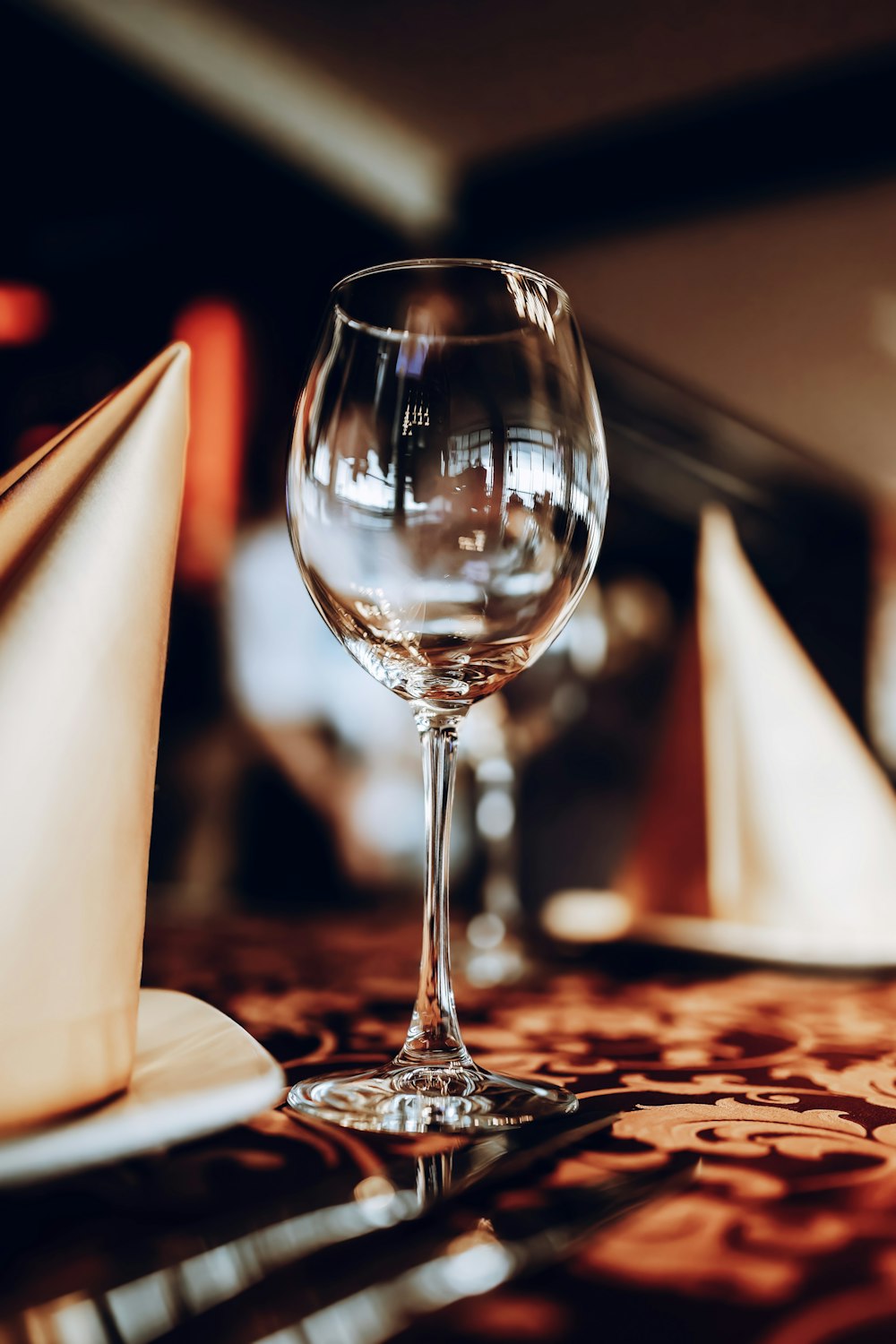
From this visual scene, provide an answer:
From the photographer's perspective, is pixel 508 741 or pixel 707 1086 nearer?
pixel 707 1086

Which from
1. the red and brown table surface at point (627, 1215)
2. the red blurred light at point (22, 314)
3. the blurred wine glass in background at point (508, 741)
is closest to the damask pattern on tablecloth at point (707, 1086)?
the red and brown table surface at point (627, 1215)

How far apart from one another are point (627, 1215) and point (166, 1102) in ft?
0.33

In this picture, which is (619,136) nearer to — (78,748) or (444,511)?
(444,511)

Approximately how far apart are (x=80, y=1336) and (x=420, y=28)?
10.4ft

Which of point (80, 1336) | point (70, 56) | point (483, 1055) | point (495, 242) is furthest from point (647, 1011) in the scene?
point (495, 242)

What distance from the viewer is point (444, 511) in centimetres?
36

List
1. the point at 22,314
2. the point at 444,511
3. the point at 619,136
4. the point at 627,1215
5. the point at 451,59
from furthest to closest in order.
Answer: the point at 619,136, the point at 451,59, the point at 22,314, the point at 444,511, the point at 627,1215

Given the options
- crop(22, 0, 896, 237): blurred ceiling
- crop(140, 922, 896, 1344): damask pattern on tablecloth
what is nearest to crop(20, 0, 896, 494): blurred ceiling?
crop(22, 0, 896, 237): blurred ceiling

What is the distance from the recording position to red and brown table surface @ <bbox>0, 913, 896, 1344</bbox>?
0.19 m

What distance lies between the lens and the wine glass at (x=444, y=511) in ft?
1.18

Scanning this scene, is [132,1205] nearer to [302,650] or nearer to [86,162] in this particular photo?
[86,162]

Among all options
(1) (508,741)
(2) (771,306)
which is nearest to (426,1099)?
(1) (508,741)

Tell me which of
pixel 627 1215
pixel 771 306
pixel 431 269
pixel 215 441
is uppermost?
pixel 771 306

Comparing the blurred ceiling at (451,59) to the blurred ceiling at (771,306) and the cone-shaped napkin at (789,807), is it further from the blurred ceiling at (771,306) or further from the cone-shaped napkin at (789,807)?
the cone-shaped napkin at (789,807)
